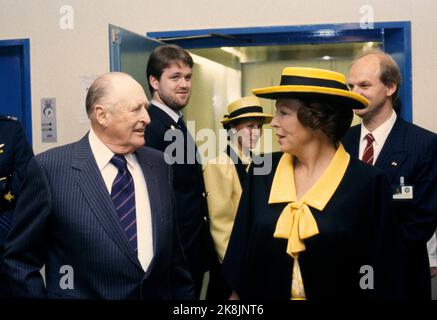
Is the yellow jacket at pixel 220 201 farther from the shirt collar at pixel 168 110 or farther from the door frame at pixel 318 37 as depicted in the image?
the door frame at pixel 318 37

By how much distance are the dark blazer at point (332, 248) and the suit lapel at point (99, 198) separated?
39 cm

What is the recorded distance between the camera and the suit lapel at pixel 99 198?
6.39 feet

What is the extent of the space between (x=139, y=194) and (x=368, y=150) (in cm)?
112

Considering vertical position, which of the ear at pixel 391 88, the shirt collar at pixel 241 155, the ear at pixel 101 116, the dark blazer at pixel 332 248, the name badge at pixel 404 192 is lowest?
the dark blazer at pixel 332 248

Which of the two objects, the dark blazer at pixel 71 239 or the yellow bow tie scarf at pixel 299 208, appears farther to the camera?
the yellow bow tie scarf at pixel 299 208

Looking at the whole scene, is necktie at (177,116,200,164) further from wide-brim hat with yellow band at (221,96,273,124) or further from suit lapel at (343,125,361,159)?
suit lapel at (343,125,361,159)

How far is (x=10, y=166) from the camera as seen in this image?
3000 mm

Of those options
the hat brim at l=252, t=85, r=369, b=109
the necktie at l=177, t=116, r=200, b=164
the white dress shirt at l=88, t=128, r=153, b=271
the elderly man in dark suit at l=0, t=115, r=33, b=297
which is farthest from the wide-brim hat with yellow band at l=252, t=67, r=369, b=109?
the elderly man in dark suit at l=0, t=115, r=33, b=297

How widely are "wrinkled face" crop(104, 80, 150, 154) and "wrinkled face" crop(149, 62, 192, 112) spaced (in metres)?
0.90

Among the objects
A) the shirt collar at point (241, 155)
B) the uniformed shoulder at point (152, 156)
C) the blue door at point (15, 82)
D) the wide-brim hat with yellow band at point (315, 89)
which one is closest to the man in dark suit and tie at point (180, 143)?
the shirt collar at point (241, 155)

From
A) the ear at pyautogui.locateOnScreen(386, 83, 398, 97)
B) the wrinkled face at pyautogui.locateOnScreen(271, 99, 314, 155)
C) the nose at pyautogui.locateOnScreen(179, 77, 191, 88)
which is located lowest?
the wrinkled face at pyautogui.locateOnScreen(271, 99, 314, 155)

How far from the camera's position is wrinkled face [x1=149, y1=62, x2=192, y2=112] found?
3.02 m

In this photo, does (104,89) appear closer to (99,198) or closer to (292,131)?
(99,198)
